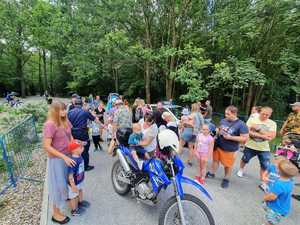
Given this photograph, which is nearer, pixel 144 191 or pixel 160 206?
pixel 144 191

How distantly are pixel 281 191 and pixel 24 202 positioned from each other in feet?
13.5

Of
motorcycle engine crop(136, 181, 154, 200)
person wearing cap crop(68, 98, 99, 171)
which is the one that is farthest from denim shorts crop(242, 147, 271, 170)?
person wearing cap crop(68, 98, 99, 171)

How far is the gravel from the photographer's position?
10.0 ft

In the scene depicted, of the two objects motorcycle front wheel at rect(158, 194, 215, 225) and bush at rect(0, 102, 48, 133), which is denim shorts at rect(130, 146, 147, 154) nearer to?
motorcycle front wheel at rect(158, 194, 215, 225)

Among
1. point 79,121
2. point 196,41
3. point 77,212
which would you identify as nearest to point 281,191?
point 77,212

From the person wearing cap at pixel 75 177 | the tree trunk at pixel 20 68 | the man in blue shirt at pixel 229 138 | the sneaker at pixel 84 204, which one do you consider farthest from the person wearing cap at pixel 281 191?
the tree trunk at pixel 20 68

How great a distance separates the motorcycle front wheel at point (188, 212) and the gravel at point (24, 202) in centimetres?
207

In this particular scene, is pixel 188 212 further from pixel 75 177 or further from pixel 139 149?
pixel 75 177

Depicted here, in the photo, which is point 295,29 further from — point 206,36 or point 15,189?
point 15,189

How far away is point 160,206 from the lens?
10.5ft

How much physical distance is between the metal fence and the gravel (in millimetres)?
164

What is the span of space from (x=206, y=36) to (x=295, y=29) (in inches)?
175

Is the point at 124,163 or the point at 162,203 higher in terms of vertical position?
the point at 124,163

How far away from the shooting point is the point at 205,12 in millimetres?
11352
